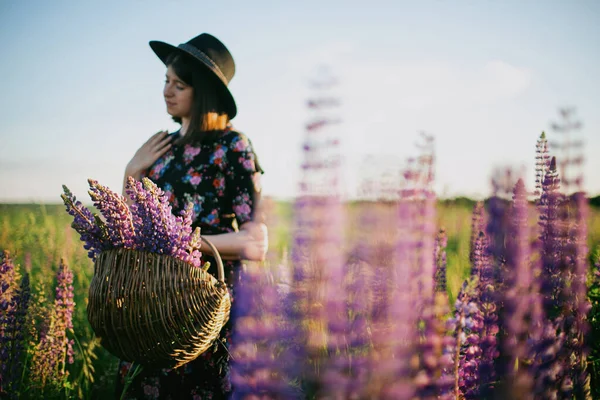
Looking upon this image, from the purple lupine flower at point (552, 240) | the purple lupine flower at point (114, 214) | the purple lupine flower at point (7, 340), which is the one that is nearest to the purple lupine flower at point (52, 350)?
the purple lupine flower at point (7, 340)

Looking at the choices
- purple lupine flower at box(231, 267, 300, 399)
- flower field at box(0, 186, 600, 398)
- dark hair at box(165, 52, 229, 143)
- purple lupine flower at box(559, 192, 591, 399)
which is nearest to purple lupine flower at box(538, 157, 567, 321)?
purple lupine flower at box(559, 192, 591, 399)

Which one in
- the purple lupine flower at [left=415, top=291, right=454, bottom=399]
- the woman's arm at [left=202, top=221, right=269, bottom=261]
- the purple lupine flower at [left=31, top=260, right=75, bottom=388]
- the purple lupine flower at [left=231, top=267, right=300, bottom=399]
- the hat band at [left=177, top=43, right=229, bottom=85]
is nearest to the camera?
the purple lupine flower at [left=415, top=291, right=454, bottom=399]

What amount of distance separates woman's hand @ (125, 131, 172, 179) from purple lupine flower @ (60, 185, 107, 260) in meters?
1.12

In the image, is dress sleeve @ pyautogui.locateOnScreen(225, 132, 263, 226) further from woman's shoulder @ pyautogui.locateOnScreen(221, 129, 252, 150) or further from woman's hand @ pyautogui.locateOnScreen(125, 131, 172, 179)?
woman's hand @ pyautogui.locateOnScreen(125, 131, 172, 179)

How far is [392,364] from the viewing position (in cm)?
90

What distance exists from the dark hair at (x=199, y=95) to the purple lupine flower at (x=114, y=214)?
122 cm

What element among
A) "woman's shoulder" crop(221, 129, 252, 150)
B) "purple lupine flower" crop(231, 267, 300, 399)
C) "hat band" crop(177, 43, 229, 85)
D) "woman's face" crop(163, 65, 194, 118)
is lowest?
"purple lupine flower" crop(231, 267, 300, 399)

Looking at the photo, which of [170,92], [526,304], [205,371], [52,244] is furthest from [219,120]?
[52,244]

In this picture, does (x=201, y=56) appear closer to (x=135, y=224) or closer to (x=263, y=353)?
(x=135, y=224)

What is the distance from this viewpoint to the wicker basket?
1.38 m

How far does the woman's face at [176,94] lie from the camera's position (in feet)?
8.44

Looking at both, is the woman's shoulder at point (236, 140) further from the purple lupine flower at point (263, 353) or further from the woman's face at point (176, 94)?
the purple lupine flower at point (263, 353)

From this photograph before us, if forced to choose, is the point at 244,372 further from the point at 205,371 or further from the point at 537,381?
the point at 205,371

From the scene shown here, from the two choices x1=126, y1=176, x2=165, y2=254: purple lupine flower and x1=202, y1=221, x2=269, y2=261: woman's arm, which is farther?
x1=202, y1=221, x2=269, y2=261: woman's arm
